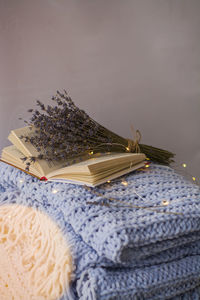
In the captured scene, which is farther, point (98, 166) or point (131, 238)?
point (98, 166)

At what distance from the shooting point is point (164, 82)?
1.51 meters

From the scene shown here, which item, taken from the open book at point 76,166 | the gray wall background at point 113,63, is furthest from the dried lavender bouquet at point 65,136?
the gray wall background at point 113,63

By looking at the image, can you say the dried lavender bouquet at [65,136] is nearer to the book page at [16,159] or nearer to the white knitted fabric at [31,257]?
the book page at [16,159]

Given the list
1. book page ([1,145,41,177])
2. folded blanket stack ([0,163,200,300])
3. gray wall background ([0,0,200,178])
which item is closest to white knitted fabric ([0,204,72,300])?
folded blanket stack ([0,163,200,300])

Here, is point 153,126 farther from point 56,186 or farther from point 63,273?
point 63,273

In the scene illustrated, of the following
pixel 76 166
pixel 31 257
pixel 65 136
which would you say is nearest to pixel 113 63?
pixel 65 136

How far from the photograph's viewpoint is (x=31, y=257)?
713 mm

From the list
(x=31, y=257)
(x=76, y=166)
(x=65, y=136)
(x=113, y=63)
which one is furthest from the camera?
(x=113, y=63)

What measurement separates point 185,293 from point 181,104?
40.9 inches

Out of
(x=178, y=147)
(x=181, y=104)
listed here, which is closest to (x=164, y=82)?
(x=181, y=104)

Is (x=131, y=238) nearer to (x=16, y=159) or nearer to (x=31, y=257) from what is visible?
(x=31, y=257)

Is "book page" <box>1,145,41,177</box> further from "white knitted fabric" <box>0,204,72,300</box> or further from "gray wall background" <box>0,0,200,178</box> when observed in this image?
"gray wall background" <box>0,0,200,178</box>

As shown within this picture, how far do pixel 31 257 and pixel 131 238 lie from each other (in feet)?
0.87

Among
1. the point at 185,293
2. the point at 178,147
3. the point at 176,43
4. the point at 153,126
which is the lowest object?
the point at 185,293
